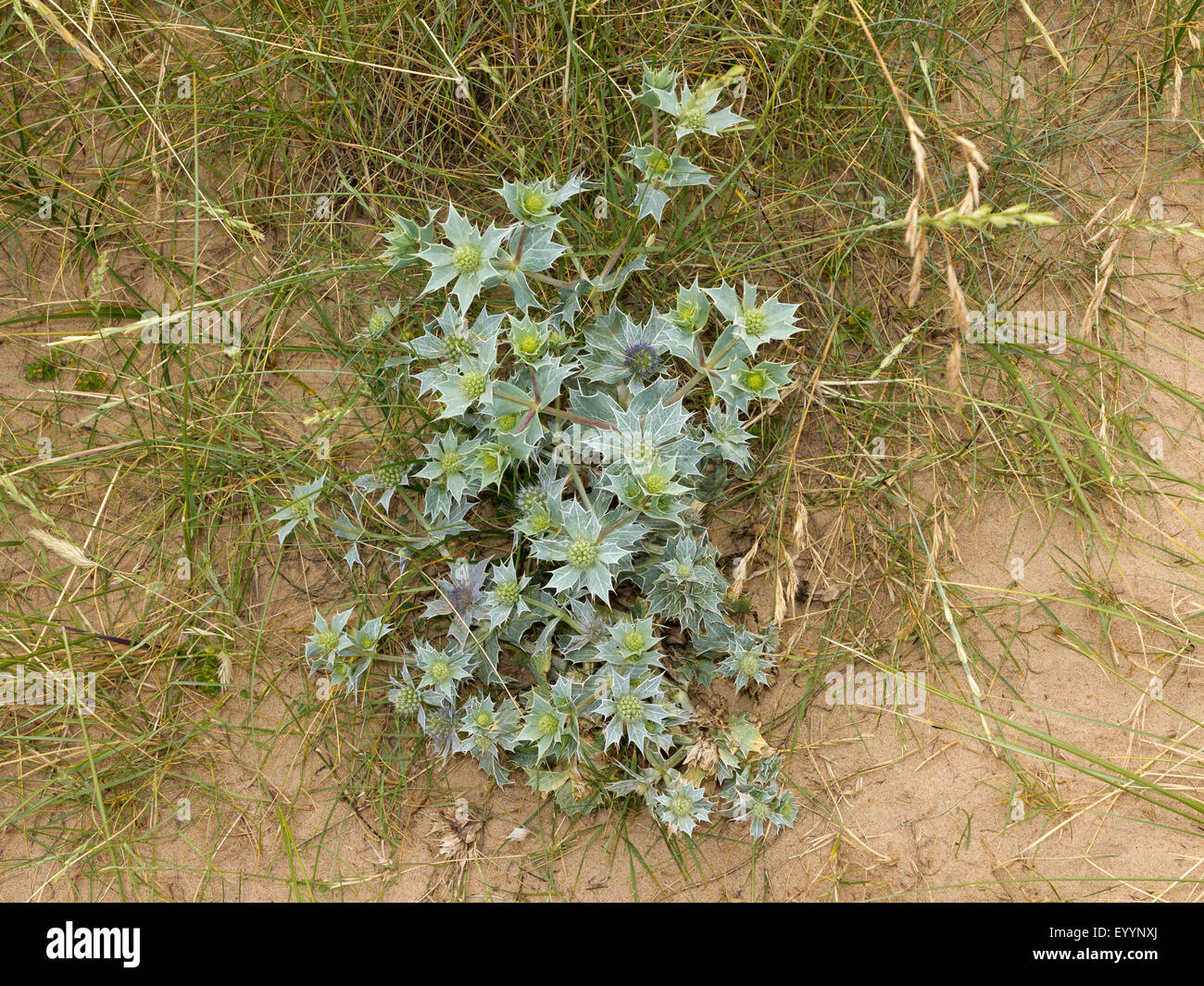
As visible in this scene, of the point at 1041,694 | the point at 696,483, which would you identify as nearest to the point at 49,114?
the point at 696,483

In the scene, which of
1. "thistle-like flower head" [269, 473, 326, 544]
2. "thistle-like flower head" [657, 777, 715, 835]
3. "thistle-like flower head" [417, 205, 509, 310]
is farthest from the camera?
"thistle-like flower head" [269, 473, 326, 544]

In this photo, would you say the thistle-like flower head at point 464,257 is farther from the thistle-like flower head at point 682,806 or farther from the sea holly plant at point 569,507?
the thistle-like flower head at point 682,806

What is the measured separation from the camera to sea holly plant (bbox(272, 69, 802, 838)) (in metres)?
2.26

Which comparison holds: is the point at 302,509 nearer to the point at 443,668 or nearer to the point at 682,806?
the point at 443,668

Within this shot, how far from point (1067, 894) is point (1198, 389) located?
65.3 inches

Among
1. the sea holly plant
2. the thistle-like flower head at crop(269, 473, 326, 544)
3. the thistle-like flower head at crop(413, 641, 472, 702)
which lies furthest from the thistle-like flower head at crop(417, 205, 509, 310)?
the thistle-like flower head at crop(413, 641, 472, 702)

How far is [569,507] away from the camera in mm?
2307

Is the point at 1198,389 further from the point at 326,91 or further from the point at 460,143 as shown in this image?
the point at 326,91

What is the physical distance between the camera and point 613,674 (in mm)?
2322

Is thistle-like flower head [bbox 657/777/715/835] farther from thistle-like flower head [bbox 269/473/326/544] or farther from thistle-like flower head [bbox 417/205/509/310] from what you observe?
thistle-like flower head [bbox 417/205/509/310]

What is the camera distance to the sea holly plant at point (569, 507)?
2.26 meters

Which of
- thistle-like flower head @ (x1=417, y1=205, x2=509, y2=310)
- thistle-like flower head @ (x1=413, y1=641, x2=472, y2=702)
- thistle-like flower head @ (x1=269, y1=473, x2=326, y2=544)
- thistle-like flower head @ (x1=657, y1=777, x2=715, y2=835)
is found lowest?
thistle-like flower head @ (x1=657, y1=777, x2=715, y2=835)

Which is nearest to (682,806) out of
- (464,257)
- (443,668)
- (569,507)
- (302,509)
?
(443,668)

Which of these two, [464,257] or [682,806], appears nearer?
[464,257]
